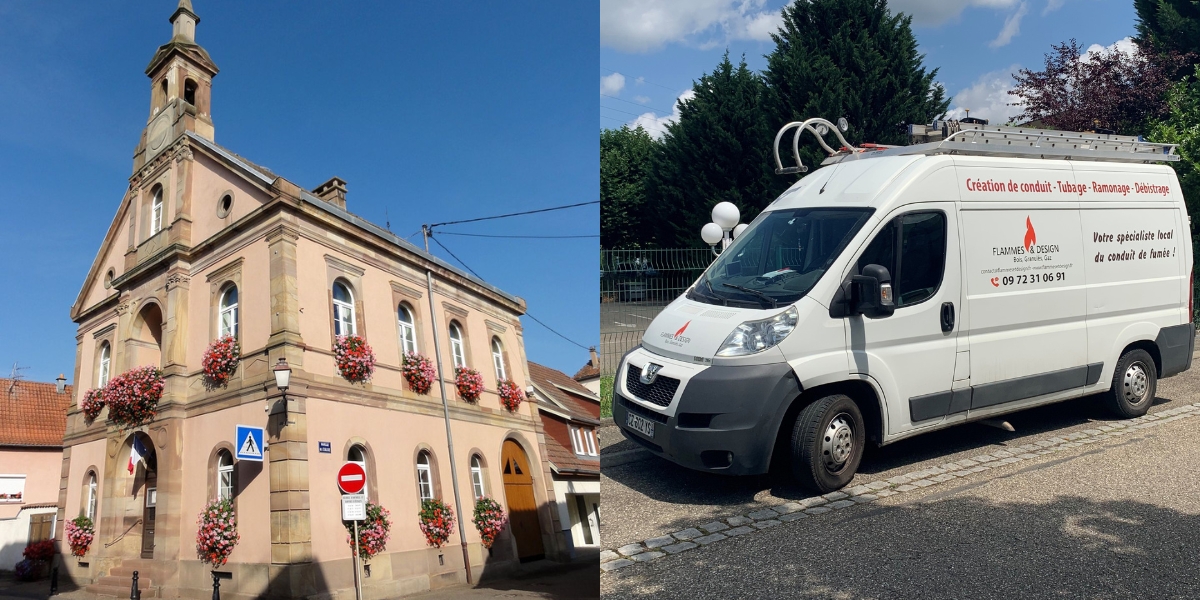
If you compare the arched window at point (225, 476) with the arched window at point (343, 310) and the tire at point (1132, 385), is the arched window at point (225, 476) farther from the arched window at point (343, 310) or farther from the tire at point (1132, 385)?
the tire at point (1132, 385)

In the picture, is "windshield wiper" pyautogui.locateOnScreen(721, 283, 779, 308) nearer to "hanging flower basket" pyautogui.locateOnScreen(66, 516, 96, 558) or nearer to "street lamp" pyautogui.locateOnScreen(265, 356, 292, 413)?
"street lamp" pyautogui.locateOnScreen(265, 356, 292, 413)

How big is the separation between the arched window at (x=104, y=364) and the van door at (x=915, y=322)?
431 centimetres

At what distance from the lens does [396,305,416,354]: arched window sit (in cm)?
213

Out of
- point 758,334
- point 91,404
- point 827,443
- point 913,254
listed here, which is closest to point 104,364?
point 91,404

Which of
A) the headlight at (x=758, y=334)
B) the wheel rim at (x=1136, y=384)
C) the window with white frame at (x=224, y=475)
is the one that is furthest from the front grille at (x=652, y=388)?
the wheel rim at (x=1136, y=384)

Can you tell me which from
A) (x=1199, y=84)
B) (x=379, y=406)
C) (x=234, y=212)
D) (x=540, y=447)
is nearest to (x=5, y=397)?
(x=234, y=212)

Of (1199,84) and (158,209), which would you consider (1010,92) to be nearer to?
(1199,84)

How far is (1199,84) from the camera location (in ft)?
62.3

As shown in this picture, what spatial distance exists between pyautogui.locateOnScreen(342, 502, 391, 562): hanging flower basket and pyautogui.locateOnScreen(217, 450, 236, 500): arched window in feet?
2.44

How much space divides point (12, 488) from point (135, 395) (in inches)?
33.5

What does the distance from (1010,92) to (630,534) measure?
25.8m

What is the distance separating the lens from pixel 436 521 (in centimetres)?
207

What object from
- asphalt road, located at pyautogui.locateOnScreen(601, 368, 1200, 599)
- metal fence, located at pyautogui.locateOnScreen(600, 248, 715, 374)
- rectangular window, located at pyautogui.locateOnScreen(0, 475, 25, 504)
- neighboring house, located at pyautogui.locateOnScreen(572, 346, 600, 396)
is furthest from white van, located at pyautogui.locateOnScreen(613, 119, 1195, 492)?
neighboring house, located at pyautogui.locateOnScreen(572, 346, 600, 396)

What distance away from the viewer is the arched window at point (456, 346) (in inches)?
80.8
